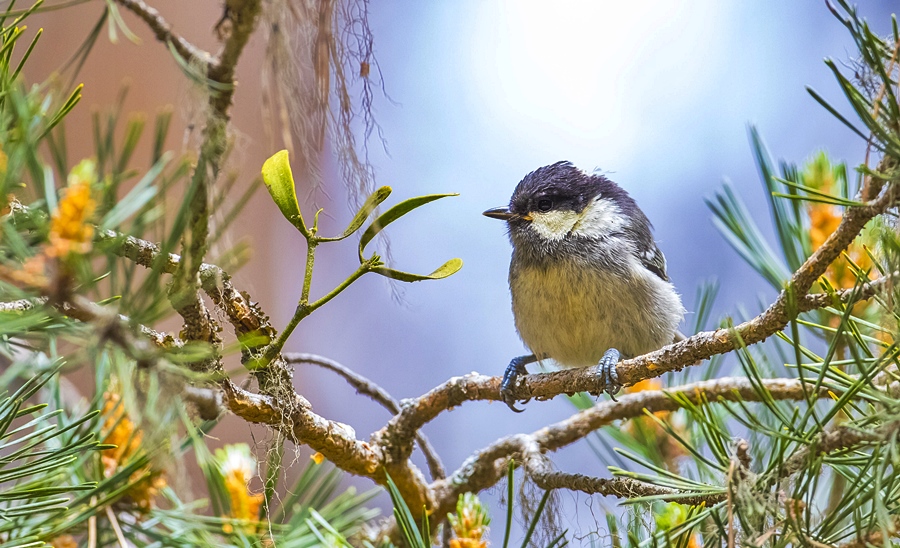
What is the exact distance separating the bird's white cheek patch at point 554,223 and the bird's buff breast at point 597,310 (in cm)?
7

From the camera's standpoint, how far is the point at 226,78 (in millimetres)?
490

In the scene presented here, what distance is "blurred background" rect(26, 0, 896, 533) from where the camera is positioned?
1.42m

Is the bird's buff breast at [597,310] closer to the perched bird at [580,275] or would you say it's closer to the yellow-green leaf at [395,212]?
the perched bird at [580,275]

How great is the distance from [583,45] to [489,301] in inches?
25.3

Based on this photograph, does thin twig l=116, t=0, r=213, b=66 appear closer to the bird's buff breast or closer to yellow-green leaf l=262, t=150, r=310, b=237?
yellow-green leaf l=262, t=150, r=310, b=237

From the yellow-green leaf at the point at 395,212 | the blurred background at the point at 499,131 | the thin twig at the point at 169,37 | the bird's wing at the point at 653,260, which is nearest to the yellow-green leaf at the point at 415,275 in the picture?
the yellow-green leaf at the point at 395,212

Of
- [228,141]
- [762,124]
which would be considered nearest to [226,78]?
[228,141]

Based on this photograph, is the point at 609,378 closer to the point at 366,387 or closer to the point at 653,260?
the point at 366,387

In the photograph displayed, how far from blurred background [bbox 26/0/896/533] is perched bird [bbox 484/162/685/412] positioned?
0.29ft

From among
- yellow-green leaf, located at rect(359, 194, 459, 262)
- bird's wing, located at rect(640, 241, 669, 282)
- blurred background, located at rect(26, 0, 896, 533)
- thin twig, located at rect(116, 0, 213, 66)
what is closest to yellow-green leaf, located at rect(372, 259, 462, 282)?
yellow-green leaf, located at rect(359, 194, 459, 262)

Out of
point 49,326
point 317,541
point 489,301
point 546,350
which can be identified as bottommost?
point 317,541

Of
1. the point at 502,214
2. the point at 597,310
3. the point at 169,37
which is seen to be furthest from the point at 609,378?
the point at 169,37

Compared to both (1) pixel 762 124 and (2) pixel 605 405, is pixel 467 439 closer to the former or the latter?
(2) pixel 605 405

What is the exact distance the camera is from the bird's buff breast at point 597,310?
1220 mm
